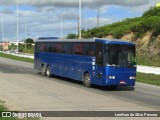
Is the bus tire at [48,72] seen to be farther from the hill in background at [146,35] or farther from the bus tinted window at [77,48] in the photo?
the hill in background at [146,35]

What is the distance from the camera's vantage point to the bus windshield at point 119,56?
2225 centimetres

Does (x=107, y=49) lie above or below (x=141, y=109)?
above

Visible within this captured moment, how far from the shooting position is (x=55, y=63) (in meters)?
29.8

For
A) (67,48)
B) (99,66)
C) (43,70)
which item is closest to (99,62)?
(99,66)

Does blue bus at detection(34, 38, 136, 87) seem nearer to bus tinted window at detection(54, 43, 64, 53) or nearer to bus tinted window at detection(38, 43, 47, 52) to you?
bus tinted window at detection(54, 43, 64, 53)

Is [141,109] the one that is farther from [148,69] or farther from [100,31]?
[100,31]

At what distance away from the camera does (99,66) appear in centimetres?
2264

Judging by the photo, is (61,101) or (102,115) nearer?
(102,115)

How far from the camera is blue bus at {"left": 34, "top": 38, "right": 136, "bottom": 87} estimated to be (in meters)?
22.3

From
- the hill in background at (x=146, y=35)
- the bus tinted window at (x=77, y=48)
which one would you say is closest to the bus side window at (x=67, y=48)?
the bus tinted window at (x=77, y=48)

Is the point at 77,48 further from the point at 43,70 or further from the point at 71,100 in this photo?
the point at 71,100

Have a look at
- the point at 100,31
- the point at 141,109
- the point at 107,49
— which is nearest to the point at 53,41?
the point at 107,49

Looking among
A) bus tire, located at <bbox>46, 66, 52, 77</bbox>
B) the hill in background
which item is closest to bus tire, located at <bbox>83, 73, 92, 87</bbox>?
bus tire, located at <bbox>46, 66, 52, 77</bbox>

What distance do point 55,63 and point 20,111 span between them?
1637cm
